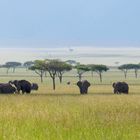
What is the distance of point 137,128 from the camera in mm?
12797

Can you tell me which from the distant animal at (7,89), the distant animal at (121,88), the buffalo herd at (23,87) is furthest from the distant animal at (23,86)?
the distant animal at (121,88)

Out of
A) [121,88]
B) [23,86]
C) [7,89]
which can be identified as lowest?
[121,88]

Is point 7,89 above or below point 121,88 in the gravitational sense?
above

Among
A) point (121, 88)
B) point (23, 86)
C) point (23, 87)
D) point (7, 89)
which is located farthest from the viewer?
point (121, 88)

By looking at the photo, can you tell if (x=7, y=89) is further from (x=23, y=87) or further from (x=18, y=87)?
(x=23, y=87)

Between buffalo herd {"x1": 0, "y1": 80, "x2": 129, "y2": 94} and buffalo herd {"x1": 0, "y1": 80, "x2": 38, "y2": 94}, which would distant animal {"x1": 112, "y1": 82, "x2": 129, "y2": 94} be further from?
buffalo herd {"x1": 0, "y1": 80, "x2": 38, "y2": 94}

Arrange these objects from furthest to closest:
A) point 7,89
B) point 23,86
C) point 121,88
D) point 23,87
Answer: point 121,88 → point 23,86 → point 23,87 → point 7,89

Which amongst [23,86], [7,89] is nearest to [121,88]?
[23,86]

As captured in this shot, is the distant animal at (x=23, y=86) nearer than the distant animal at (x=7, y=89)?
No

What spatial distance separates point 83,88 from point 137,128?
46.7 metres

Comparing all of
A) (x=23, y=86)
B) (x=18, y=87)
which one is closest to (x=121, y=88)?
(x=23, y=86)

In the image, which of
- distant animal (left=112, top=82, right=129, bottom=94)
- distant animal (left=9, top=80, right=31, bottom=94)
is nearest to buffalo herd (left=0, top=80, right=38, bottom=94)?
distant animal (left=9, top=80, right=31, bottom=94)

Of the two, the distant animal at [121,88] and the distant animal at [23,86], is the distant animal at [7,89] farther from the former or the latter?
the distant animal at [121,88]

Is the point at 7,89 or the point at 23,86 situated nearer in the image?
the point at 7,89
